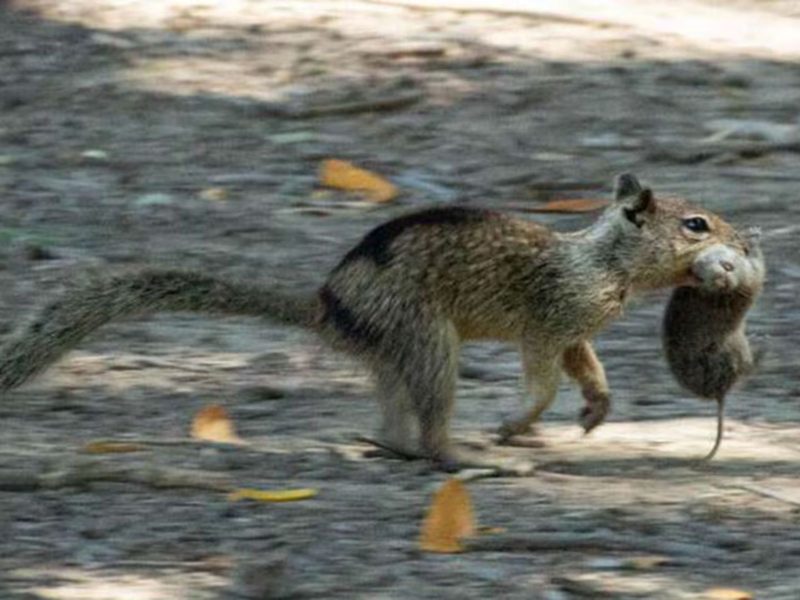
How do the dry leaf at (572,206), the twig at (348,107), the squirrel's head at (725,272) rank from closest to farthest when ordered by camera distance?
the squirrel's head at (725,272), the dry leaf at (572,206), the twig at (348,107)

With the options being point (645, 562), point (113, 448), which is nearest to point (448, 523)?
point (645, 562)

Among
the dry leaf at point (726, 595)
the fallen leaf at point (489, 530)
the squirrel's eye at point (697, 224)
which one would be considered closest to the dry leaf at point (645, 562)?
the dry leaf at point (726, 595)

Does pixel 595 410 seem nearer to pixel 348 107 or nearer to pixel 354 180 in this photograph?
pixel 354 180

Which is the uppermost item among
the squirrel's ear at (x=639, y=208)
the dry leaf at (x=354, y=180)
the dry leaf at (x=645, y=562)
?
the squirrel's ear at (x=639, y=208)

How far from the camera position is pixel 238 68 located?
12.0 m

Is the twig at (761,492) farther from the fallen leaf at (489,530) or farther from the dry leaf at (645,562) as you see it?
the fallen leaf at (489,530)

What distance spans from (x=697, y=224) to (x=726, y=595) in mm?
1716

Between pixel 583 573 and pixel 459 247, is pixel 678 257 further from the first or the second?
pixel 583 573

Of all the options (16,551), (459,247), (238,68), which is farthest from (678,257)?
(238,68)

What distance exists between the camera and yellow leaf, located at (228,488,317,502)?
6.29 m

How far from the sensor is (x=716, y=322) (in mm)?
7004

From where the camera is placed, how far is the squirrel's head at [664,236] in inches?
273

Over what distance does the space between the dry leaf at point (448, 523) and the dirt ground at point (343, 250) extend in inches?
2.3

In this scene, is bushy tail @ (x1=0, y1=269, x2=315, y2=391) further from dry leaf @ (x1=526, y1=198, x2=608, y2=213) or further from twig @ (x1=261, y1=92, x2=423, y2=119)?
twig @ (x1=261, y1=92, x2=423, y2=119)
